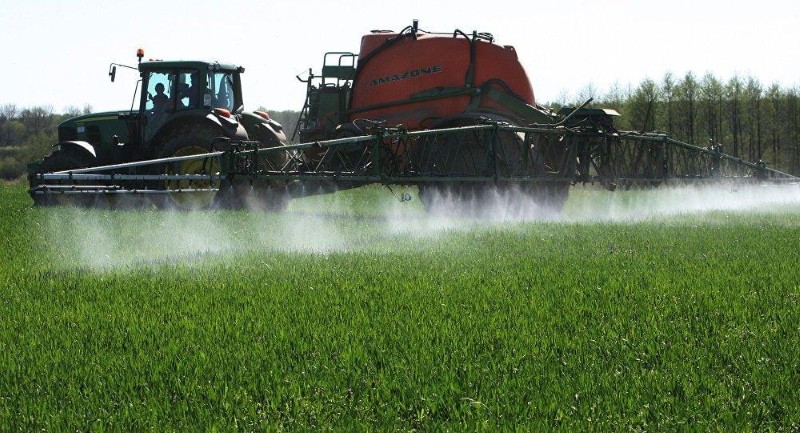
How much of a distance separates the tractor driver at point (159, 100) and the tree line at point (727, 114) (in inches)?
1980

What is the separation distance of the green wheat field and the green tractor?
4.42m

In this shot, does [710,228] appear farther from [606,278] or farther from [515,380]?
[515,380]

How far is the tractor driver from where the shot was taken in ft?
57.2

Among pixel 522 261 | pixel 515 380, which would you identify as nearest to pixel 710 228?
pixel 522 261

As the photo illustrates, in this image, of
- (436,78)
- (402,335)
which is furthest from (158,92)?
(402,335)

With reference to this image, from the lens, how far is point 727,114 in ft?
228

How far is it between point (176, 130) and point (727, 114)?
60.1m

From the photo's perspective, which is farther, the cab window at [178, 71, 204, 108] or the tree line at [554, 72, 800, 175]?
the tree line at [554, 72, 800, 175]

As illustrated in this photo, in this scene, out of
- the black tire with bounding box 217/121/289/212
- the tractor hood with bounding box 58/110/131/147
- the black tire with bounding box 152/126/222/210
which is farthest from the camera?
the tractor hood with bounding box 58/110/131/147

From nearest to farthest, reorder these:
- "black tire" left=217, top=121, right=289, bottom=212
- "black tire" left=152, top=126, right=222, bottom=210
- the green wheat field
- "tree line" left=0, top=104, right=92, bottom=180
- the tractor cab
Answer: the green wheat field → "black tire" left=217, top=121, right=289, bottom=212 → "black tire" left=152, top=126, right=222, bottom=210 → the tractor cab → "tree line" left=0, top=104, right=92, bottom=180

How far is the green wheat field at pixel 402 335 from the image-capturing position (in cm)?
442

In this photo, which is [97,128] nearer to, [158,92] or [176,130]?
[158,92]

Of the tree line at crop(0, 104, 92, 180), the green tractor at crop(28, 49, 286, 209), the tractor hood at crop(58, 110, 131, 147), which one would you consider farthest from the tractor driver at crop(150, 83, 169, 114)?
the tree line at crop(0, 104, 92, 180)

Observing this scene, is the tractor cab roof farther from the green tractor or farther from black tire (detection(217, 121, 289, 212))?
black tire (detection(217, 121, 289, 212))
